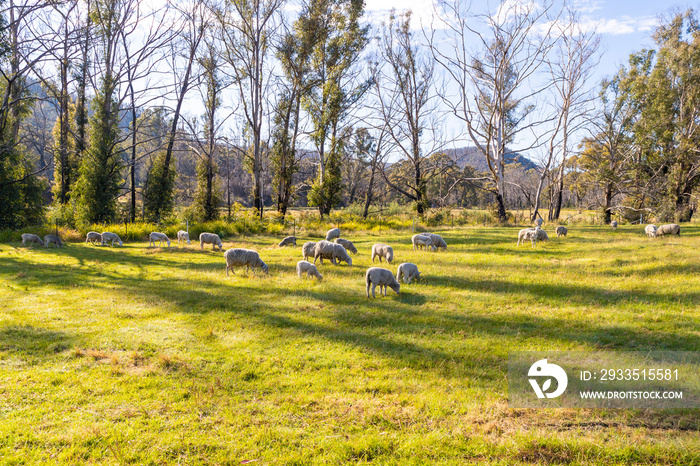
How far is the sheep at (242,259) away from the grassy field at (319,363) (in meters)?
0.67

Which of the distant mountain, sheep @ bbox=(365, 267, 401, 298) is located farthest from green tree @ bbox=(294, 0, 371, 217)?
sheep @ bbox=(365, 267, 401, 298)

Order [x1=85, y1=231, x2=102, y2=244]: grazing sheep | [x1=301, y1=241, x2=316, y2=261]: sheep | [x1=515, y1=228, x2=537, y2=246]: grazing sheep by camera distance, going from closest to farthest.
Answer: [x1=301, y1=241, x2=316, y2=261]: sheep → [x1=515, y1=228, x2=537, y2=246]: grazing sheep → [x1=85, y1=231, x2=102, y2=244]: grazing sheep

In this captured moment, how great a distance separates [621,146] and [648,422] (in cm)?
4539

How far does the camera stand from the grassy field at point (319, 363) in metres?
4.02

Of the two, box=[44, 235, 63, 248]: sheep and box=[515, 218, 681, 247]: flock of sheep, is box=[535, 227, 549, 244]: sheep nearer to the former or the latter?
box=[515, 218, 681, 247]: flock of sheep

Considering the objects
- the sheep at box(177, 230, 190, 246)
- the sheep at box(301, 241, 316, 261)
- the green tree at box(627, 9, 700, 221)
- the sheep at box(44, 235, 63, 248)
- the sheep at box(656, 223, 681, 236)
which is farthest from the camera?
the green tree at box(627, 9, 700, 221)

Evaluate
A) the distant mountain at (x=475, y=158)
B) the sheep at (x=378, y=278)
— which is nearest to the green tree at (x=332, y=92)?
the distant mountain at (x=475, y=158)

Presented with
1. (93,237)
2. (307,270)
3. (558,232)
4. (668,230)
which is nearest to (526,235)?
(558,232)

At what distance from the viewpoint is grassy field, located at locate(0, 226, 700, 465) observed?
158 inches

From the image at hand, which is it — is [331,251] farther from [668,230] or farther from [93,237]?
[668,230]

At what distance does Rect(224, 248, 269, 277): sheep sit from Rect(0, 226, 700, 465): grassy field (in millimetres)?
668

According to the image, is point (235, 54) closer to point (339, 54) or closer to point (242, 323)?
point (339, 54)

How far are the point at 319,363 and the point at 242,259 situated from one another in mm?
7533

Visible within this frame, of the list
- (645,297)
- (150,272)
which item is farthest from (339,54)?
(645,297)
